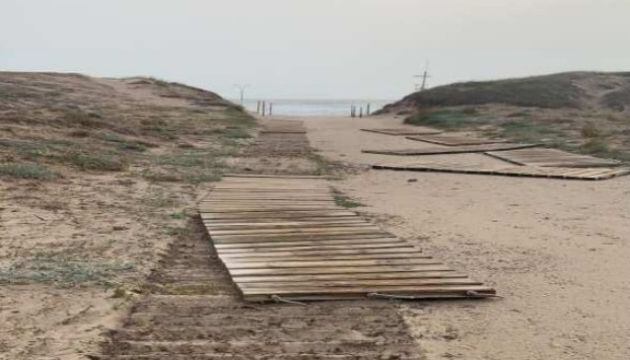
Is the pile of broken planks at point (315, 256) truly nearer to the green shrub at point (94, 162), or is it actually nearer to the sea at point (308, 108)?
the green shrub at point (94, 162)

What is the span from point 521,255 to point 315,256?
1944mm

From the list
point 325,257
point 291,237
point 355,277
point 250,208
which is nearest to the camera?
point 355,277

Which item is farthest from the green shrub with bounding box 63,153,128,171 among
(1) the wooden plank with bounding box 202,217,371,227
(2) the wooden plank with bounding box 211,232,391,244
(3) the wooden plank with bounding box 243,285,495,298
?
(3) the wooden plank with bounding box 243,285,495,298

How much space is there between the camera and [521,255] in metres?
6.38

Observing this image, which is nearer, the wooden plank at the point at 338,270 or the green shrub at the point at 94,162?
the wooden plank at the point at 338,270

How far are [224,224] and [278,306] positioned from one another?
2.63m

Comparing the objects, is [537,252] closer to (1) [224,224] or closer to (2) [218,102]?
(1) [224,224]

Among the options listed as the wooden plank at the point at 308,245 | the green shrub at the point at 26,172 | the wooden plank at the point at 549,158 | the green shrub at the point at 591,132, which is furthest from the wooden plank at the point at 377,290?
the green shrub at the point at 591,132

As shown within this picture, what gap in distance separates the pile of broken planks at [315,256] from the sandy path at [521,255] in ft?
1.02

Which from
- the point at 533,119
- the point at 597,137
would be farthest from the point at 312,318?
the point at 533,119

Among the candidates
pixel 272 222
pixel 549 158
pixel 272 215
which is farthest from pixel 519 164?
pixel 272 222

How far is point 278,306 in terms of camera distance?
4.57m

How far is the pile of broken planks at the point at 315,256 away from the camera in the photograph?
16.0ft

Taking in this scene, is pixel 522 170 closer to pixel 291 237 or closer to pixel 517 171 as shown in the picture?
pixel 517 171
